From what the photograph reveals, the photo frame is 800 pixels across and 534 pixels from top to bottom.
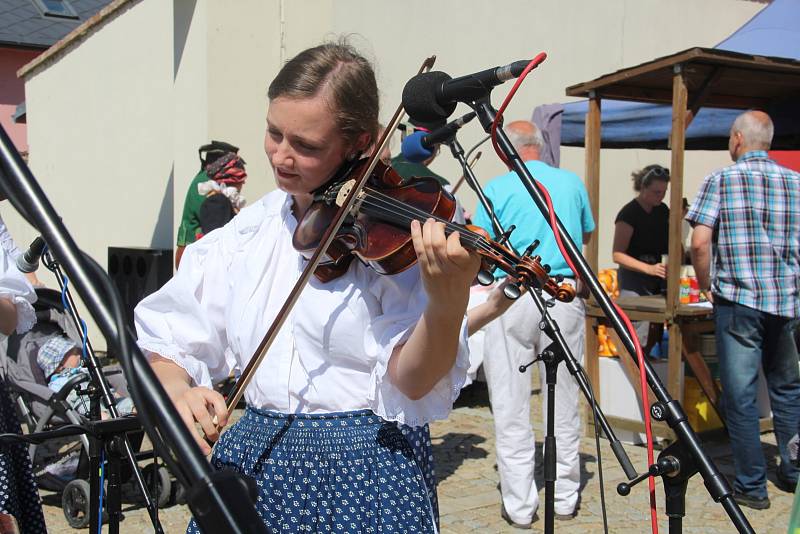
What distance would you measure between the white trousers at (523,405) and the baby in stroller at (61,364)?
82.3 inches

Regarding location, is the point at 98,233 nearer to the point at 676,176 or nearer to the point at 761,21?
the point at 676,176

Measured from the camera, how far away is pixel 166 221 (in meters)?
8.02

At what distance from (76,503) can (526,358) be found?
2313 millimetres

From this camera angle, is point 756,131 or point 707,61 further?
point 707,61

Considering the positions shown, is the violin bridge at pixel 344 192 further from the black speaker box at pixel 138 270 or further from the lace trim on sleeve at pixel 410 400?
the black speaker box at pixel 138 270

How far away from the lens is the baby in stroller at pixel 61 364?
450 cm

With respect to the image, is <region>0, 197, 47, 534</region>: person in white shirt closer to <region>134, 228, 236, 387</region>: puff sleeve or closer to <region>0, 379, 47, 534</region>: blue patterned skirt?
<region>0, 379, 47, 534</region>: blue patterned skirt

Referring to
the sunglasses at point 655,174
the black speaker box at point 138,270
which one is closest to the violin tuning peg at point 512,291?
the sunglasses at point 655,174

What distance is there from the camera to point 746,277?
4117 mm

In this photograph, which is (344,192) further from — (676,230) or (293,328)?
(676,230)

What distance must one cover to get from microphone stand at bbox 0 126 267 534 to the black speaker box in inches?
248

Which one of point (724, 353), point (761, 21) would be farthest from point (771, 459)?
point (761, 21)

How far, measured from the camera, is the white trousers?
12.6ft

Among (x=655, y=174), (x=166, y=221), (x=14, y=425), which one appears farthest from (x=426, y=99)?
(x=166, y=221)
